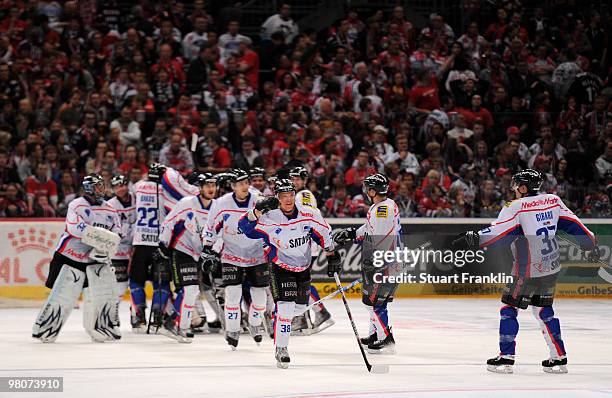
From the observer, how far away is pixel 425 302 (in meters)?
17.3

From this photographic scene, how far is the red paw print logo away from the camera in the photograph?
659 inches

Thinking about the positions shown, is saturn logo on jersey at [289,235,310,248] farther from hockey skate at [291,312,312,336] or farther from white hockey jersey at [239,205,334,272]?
hockey skate at [291,312,312,336]

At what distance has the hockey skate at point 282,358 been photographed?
32.6ft

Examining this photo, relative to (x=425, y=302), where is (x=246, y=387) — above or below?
above

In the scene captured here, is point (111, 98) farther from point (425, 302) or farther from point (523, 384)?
point (523, 384)

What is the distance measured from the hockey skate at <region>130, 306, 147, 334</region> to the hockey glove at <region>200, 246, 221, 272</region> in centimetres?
220

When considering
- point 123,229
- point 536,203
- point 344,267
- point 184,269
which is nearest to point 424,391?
point 536,203

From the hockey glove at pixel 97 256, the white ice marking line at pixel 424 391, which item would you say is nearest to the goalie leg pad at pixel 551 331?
the white ice marking line at pixel 424 391

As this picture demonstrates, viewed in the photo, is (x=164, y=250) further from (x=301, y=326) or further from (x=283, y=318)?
(x=283, y=318)

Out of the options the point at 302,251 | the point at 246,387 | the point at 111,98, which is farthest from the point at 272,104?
the point at 246,387

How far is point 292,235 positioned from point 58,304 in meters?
3.42

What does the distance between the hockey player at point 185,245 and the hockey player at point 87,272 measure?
0.64 meters

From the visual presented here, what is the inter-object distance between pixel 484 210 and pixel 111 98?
6.47 m

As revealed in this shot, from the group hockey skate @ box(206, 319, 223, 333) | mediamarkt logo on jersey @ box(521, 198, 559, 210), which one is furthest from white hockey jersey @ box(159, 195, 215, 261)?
mediamarkt logo on jersey @ box(521, 198, 559, 210)
